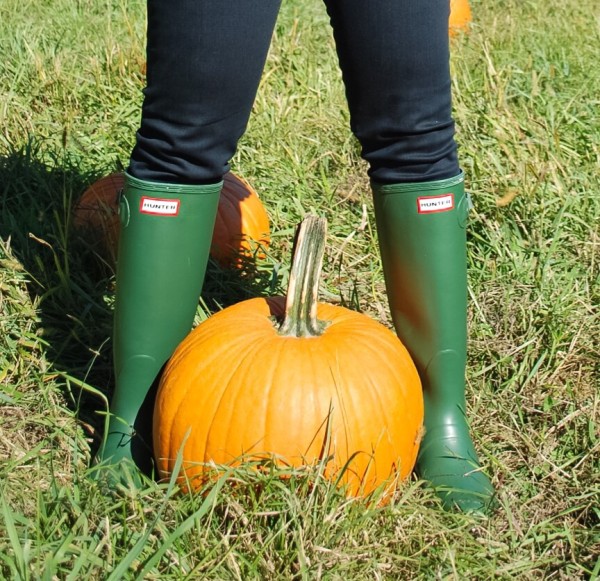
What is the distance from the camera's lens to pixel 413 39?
163cm

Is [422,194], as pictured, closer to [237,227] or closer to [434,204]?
[434,204]

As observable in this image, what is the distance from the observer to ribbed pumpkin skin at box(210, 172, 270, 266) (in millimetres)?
2691

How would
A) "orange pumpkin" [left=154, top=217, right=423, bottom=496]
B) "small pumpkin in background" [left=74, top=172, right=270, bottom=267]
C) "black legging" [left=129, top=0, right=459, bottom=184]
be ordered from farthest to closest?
"small pumpkin in background" [left=74, top=172, right=270, bottom=267]
"orange pumpkin" [left=154, top=217, right=423, bottom=496]
"black legging" [left=129, top=0, right=459, bottom=184]

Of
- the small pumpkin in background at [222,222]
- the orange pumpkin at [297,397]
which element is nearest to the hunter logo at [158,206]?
the orange pumpkin at [297,397]

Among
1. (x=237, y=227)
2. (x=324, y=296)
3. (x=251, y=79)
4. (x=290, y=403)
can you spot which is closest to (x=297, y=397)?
(x=290, y=403)

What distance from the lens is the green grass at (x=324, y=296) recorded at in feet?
5.24

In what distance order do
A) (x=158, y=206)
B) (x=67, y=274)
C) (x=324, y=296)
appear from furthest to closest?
(x=324, y=296) → (x=67, y=274) → (x=158, y=206)

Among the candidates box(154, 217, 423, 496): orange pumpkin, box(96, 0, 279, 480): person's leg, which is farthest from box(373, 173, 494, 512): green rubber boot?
box(96, 0, 279, 480): person's leg

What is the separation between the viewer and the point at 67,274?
237cm

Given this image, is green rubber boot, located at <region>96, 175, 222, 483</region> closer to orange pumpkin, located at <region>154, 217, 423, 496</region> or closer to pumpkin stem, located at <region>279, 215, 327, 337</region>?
orange pumpkin, located at <region>154, 217, 423, 496</region>

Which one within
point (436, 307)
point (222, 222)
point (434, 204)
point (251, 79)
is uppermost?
point (251, 79)

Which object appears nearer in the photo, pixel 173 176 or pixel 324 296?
pixel 173 176

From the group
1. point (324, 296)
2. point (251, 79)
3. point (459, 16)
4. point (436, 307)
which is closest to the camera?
point (251, 79)

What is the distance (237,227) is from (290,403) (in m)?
1.13
